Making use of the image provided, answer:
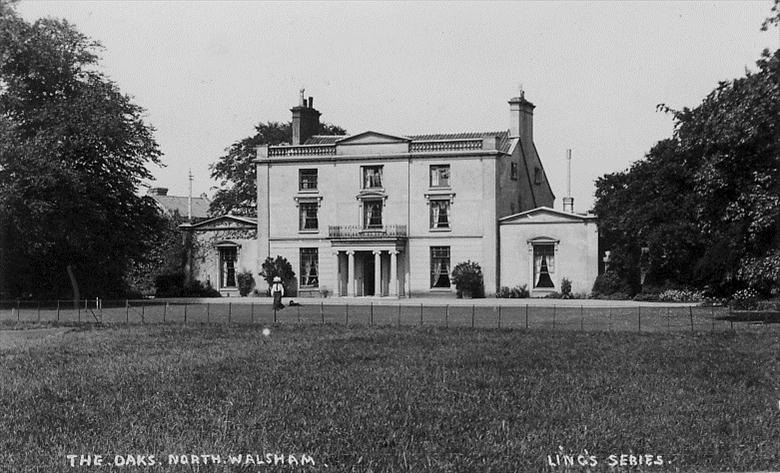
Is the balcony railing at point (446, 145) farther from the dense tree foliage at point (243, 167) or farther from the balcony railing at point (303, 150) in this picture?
the dense tree foliage at point (243, 167)

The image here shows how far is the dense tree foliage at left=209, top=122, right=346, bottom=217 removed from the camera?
64375 millimetres

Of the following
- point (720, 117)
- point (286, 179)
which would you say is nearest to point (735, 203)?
point (720, 117)

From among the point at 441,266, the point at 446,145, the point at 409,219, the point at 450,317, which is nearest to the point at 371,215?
the point at 409,219

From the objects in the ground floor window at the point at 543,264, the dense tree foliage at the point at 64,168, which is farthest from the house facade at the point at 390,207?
the dense tree foliage at the point at 64,168

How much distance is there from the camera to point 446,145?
4903 centimetres

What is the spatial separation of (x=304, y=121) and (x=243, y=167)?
35.4 feet

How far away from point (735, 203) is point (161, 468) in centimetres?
1876

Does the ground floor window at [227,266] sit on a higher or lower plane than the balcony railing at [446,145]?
lower

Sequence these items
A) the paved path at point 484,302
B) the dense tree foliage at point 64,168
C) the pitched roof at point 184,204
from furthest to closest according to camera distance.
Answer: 1. the pitched roof at point 184,204
2. the paved path at point 484,302
3. the dense tree foliage at point 64,168

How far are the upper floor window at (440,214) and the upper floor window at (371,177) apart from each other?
346 cm

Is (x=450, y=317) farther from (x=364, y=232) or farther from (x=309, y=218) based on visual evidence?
(x=309, y=218)

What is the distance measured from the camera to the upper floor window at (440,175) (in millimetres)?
48906

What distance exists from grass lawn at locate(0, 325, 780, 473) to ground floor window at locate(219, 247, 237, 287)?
112 ft

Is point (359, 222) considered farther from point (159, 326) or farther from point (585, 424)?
point (585, 424)
